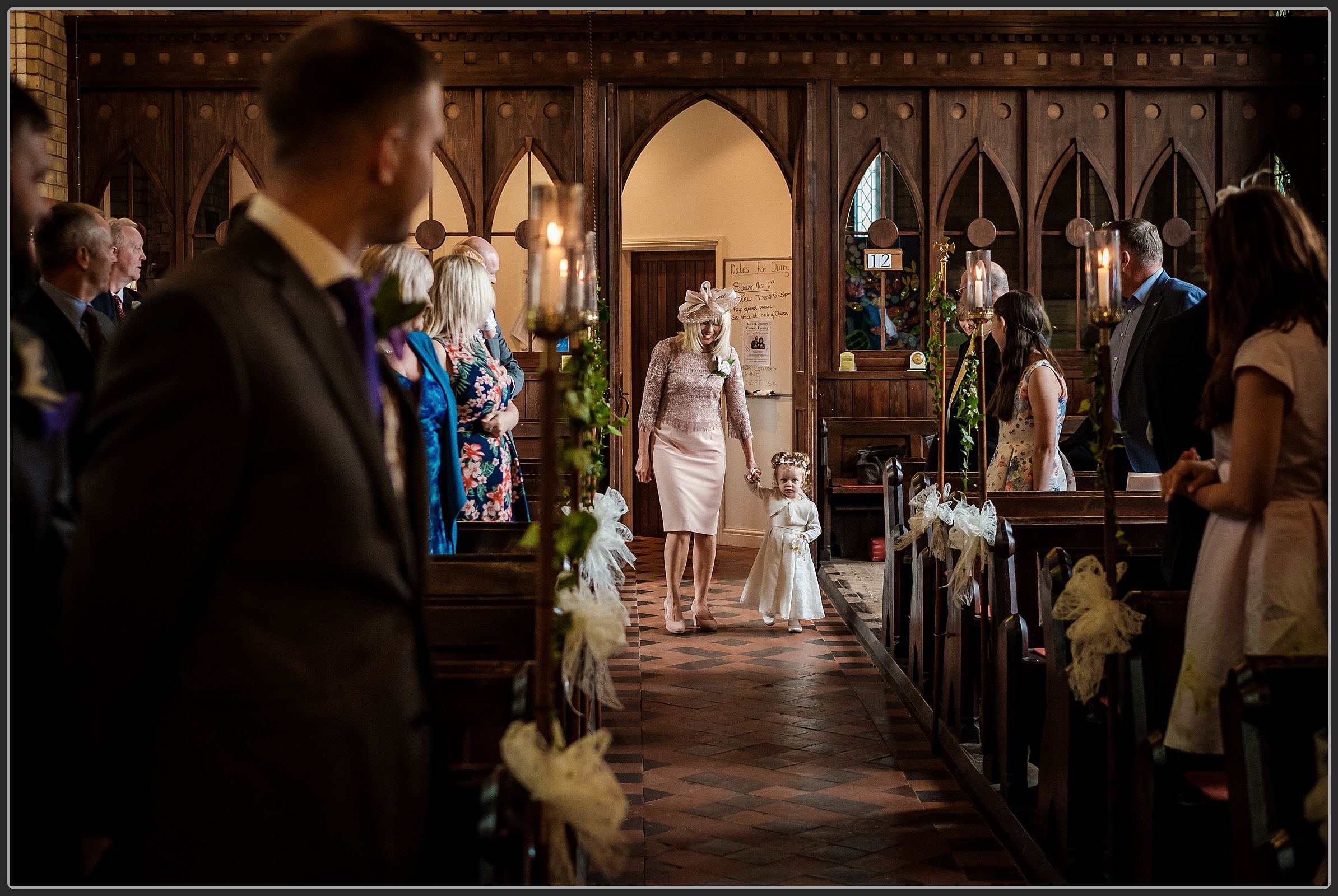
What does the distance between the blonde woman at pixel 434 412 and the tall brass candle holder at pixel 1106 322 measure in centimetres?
200

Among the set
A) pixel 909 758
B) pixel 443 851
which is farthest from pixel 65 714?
pixel 909 758

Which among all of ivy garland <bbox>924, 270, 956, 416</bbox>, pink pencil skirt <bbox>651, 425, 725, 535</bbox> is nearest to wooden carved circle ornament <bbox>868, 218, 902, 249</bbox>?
pink pencil skirt <bbox>651, 425, 725, 535</bbox>

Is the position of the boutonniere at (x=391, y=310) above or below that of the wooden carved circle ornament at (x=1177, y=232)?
below

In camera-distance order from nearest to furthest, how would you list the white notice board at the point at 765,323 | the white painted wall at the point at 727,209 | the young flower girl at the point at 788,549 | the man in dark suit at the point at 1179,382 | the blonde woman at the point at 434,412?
the man in dark suit at the point at 1179,382, the blonde woman at the point at 434,412, the young flower girl at the point at 788,549, the white notice board at the point at 765,323, the white painted wall at the point at 727,209

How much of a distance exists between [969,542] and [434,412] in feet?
6.58

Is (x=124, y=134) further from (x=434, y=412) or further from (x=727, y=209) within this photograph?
(x=434, y=412)

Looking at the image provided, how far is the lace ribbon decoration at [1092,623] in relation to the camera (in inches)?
108

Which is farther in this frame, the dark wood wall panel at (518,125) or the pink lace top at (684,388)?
the dark wood wall panel at (518,125)

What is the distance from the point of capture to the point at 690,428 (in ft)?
22.9

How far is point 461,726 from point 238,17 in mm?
8523

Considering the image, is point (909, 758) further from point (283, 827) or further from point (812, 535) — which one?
point (283, 827)

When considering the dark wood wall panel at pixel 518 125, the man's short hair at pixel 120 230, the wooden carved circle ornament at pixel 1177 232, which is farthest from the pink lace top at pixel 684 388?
the wooden carved circle ornament at pixel 1177 232

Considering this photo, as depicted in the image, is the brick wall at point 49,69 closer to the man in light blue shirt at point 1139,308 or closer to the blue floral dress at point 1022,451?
the blue floral dress at point 1022,451

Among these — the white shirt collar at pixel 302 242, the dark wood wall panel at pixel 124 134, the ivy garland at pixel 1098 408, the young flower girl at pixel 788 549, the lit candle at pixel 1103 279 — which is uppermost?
the dark wood wall panel at pixel 124 134
